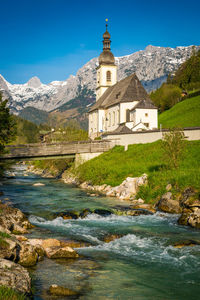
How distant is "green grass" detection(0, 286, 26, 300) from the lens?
716 cm

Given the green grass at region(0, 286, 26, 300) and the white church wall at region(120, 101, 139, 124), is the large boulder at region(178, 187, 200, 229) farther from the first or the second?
the white church wall at region(120, 101, 139, 124)

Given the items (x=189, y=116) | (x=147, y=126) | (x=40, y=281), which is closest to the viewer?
(x=40, y=281)

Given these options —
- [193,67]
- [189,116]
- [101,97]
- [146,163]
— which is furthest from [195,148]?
[193,67]

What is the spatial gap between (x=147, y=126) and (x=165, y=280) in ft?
173

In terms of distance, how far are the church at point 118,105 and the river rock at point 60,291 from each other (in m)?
46.0

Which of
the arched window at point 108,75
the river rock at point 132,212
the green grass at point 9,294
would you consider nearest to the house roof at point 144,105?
the arched window at point 108,75

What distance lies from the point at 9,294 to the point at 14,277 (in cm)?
122

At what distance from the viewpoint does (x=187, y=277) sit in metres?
10.7

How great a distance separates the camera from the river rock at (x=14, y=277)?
8.23 metres

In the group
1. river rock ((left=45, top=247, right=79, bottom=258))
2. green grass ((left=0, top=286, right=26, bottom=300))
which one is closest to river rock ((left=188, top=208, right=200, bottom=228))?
river rock ((left=45, top=247, right=79, bottom=258))

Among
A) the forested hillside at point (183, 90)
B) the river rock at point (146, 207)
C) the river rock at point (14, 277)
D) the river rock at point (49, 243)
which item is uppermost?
the forested hillside at point (183, 90)

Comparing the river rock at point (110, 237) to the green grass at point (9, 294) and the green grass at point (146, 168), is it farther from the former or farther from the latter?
the green grass at point (146, 168)

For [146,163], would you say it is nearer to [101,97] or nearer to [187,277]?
[187,277]

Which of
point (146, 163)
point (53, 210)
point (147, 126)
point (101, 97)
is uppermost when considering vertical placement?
point (101, 97)
